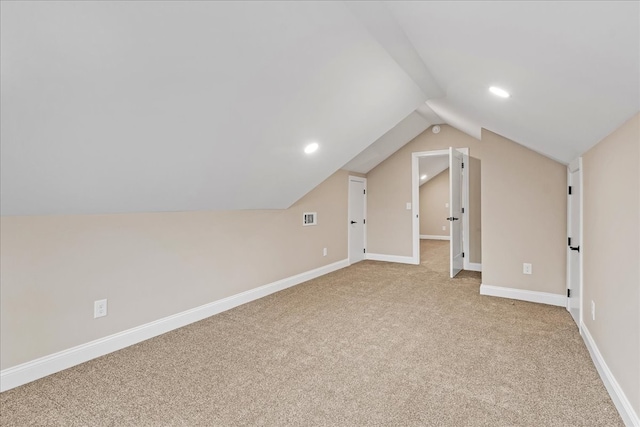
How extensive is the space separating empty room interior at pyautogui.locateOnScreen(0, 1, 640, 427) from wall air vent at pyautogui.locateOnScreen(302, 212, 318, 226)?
1053 mm

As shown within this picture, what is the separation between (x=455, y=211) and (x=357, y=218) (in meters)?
1.87

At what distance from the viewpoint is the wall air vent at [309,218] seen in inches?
200

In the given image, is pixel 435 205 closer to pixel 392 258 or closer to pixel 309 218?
pixel 392 258

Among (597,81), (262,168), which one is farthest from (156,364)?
(597,81)

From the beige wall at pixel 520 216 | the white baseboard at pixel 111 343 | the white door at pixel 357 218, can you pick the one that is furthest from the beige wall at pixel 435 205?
the white baseboard at pixel 111 343

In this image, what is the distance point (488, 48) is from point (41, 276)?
319cm

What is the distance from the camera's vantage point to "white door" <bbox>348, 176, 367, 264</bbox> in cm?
628

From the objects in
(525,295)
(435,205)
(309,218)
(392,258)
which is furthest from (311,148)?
(435,205)

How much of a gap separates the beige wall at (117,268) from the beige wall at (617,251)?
3.33 metres

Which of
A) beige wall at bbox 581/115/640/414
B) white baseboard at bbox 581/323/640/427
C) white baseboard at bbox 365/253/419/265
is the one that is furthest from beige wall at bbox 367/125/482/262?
white baseboard at bbox 581/323/640/427

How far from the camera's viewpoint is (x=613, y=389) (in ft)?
6.56

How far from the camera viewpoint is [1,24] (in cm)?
125

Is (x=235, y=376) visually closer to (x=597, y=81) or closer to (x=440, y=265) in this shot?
(x=597, y=81)

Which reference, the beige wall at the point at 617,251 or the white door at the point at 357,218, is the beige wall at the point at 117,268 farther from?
the beige wall at the point at 617,251
